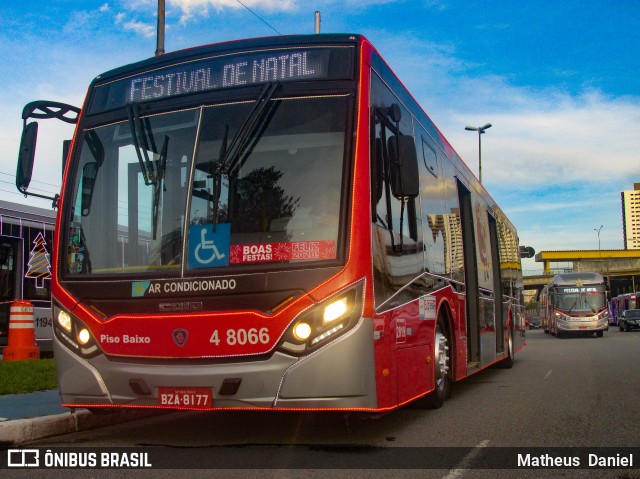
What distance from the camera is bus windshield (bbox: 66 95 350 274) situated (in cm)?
573

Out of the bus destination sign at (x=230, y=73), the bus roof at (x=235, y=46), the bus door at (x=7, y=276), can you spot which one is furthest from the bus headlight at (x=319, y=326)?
the bus door at (x=7, y=276)

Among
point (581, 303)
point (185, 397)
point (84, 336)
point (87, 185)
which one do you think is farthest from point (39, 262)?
point (581, 303)

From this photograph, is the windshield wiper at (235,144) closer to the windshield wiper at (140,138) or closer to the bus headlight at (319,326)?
the windshield wiper at (140,138)

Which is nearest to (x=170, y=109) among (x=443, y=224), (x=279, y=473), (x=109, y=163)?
(x=109, y=163)

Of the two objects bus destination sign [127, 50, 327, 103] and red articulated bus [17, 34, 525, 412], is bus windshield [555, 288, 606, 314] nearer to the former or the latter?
red articulated bus [17, 34, 525, 412]

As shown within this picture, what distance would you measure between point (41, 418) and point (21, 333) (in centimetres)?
669

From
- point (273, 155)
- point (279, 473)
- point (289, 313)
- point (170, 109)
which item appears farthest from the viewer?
point (170, 109)

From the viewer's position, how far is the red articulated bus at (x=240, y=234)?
18.1 feet

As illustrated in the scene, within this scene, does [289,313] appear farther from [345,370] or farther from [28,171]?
[28,171]

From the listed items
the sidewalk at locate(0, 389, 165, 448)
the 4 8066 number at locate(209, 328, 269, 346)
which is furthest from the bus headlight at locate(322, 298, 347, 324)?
the sidewalk at locate(0, 389, 165, 448)

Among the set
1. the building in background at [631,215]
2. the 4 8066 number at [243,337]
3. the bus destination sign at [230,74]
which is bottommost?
the 4 8066 number at [243,337]

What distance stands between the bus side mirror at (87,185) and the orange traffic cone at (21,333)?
695 cm

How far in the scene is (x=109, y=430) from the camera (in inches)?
279

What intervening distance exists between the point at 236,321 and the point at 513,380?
26.9 ft
